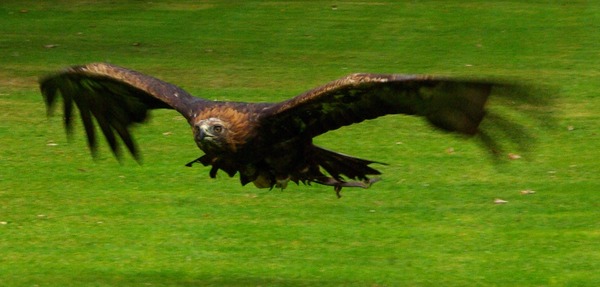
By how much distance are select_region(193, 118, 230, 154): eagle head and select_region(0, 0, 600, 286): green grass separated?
3.45 feet

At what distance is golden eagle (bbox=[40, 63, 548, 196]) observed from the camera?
7660 mm

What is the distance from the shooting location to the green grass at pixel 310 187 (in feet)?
30.3

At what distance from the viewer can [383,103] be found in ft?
26.4

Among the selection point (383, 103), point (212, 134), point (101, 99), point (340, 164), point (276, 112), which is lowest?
point (340, 164)

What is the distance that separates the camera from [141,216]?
34.3ft

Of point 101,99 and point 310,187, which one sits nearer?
point 101,99

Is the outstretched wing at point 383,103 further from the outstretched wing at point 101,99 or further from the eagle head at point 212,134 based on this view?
the outstretched wing at point 101,99

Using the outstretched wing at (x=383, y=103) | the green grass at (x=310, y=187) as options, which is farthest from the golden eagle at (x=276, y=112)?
the green grass at (x=310, y=187)

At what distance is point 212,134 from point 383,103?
112 cm

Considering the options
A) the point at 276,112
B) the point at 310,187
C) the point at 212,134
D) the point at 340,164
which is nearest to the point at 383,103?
the point at 276,112

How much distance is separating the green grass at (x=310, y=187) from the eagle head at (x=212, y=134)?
105 cm

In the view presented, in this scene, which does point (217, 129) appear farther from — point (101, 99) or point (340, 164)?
point (101, 99)

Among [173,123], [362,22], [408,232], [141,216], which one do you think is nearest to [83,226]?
[141,216]

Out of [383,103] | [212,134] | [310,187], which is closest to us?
[383,103]
